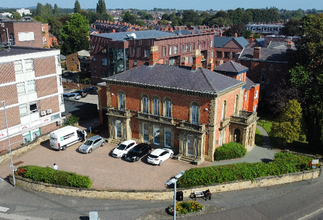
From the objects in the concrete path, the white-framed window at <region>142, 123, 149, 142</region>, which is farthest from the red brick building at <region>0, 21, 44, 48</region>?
the concrete path

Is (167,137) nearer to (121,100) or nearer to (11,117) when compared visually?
(121,100)

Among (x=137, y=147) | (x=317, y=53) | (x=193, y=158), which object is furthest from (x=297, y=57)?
(x=137, y=147)

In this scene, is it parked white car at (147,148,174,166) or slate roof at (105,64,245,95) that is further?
slate roof at (105,64,245,95)

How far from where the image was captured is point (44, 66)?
4125 cm

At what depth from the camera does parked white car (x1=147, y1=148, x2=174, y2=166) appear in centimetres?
3478

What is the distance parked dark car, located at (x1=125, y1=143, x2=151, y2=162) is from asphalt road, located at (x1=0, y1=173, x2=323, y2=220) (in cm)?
772

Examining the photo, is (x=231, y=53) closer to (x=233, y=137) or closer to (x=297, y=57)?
(x=297, y=57)

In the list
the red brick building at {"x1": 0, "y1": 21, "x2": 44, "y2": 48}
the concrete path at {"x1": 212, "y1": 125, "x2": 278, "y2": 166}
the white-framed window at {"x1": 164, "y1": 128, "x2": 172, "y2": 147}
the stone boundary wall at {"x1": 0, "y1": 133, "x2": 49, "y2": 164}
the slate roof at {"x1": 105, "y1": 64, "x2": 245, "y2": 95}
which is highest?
the red brick building at {"x1": 0, "y1": 21, "x2": 44, "y2": 48}

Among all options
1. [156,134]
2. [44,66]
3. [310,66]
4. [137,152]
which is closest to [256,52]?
[310,66]

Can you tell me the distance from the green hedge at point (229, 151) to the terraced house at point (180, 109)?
0.73 m

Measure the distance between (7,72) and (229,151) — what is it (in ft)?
94.2

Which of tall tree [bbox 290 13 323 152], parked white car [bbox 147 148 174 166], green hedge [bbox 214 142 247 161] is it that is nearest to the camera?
parked white car [bbox 147 148 174 166]

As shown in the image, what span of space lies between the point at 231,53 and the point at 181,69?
5278cm

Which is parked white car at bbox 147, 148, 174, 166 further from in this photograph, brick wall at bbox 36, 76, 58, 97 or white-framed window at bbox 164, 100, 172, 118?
brick wall at bbox 36, 76, 58, 97
